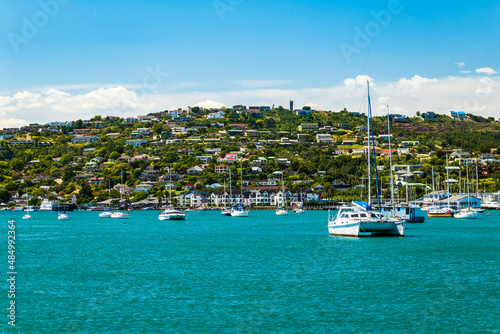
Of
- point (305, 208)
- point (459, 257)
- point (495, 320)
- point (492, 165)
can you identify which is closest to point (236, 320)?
point (495, 320)

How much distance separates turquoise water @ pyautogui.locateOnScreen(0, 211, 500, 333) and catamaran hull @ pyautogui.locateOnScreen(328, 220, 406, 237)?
5.82 feet

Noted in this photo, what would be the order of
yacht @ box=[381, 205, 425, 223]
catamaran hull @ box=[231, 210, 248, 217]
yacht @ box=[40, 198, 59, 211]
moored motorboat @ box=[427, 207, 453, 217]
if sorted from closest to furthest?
yacht @ box=[381, 205, 425, 223]
moored motorboat @ box=[427, 207, 453, 217]
catamaran hull @ box=[231, 210, 248, 217]
yacht @ box=[40, 198, 59, 211]

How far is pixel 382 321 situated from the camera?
22.7 meters

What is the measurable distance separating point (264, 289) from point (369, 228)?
2251 cm

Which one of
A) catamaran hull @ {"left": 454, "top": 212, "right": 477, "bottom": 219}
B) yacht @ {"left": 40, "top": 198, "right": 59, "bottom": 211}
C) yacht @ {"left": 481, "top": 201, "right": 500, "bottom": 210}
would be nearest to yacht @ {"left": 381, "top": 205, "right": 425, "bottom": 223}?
catamaran hull @ {"left": 454, "top": 212, "right": 477, "bottom": 219}

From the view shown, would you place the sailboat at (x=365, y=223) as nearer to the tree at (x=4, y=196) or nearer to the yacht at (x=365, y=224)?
the yacht at (x=365, y=224)

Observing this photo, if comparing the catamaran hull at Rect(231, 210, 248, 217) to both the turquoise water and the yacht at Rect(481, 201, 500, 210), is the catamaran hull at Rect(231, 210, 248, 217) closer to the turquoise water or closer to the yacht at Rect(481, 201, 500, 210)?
the yacht at Rect(481, 201, 500, 210)

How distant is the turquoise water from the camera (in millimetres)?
22688

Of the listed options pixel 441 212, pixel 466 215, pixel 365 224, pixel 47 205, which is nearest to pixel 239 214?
pixel 441 212

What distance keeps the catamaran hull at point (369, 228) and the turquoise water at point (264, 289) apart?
177 centimetres

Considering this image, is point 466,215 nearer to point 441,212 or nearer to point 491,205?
point 441,212

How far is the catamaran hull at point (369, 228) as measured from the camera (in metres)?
49.7

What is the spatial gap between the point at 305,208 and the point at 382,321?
449 ft

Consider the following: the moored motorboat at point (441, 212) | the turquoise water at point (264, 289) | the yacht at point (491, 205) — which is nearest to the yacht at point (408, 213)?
the moored motorboat at point (441, 212)
